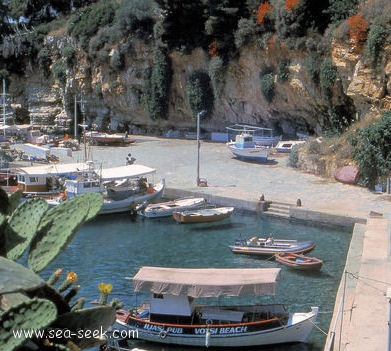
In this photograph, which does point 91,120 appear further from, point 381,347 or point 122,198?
point 381,347

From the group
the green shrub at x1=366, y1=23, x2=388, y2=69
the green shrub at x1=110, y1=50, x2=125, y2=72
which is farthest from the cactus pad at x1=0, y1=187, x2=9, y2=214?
the green shrub at x1=110, y1=50, x2=125, y2=72

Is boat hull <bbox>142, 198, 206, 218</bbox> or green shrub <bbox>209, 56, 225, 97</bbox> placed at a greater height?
green shrub <bbox>209, 56, 225, 97</bbox>

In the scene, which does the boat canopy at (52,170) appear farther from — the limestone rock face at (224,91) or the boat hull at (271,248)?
the limestone rock face at (224,91)

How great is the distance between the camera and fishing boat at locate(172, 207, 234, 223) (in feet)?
93.8

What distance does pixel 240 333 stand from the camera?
52.2 feet

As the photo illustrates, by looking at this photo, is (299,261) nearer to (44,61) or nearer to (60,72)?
(60,72)

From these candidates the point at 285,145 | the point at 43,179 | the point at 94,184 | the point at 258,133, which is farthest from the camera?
the point at 258,133

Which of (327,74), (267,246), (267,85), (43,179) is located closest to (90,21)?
(267,85)

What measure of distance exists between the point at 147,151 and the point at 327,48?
13.1 metres

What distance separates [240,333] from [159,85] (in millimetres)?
31942

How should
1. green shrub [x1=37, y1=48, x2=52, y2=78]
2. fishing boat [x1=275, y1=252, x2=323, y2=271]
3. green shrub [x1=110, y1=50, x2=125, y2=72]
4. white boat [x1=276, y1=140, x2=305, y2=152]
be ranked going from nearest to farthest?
fishing boat [x1=275, y1=252, x2=323, y2=271], white boat [x1=276, y1=140, x2=305, y2=152], green shrub [x1=110, y1=50, x2=125, y2=72], green shrub [x1=37, y1=48, x2=52, y2=78]

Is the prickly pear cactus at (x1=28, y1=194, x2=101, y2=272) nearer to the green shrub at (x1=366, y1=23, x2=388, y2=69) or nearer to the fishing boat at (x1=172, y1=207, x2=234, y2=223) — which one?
the fishing boat at (x1=172, y1=207, x2=234, y2=223)

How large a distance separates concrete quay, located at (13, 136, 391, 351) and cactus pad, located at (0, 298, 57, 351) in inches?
435

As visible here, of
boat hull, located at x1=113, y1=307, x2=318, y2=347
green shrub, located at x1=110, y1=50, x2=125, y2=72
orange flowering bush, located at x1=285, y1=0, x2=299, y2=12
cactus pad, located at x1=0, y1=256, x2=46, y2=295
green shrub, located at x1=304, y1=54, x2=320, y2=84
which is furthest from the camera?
green shrub, located at x1=110, y1=50, x2=125, y2=72
